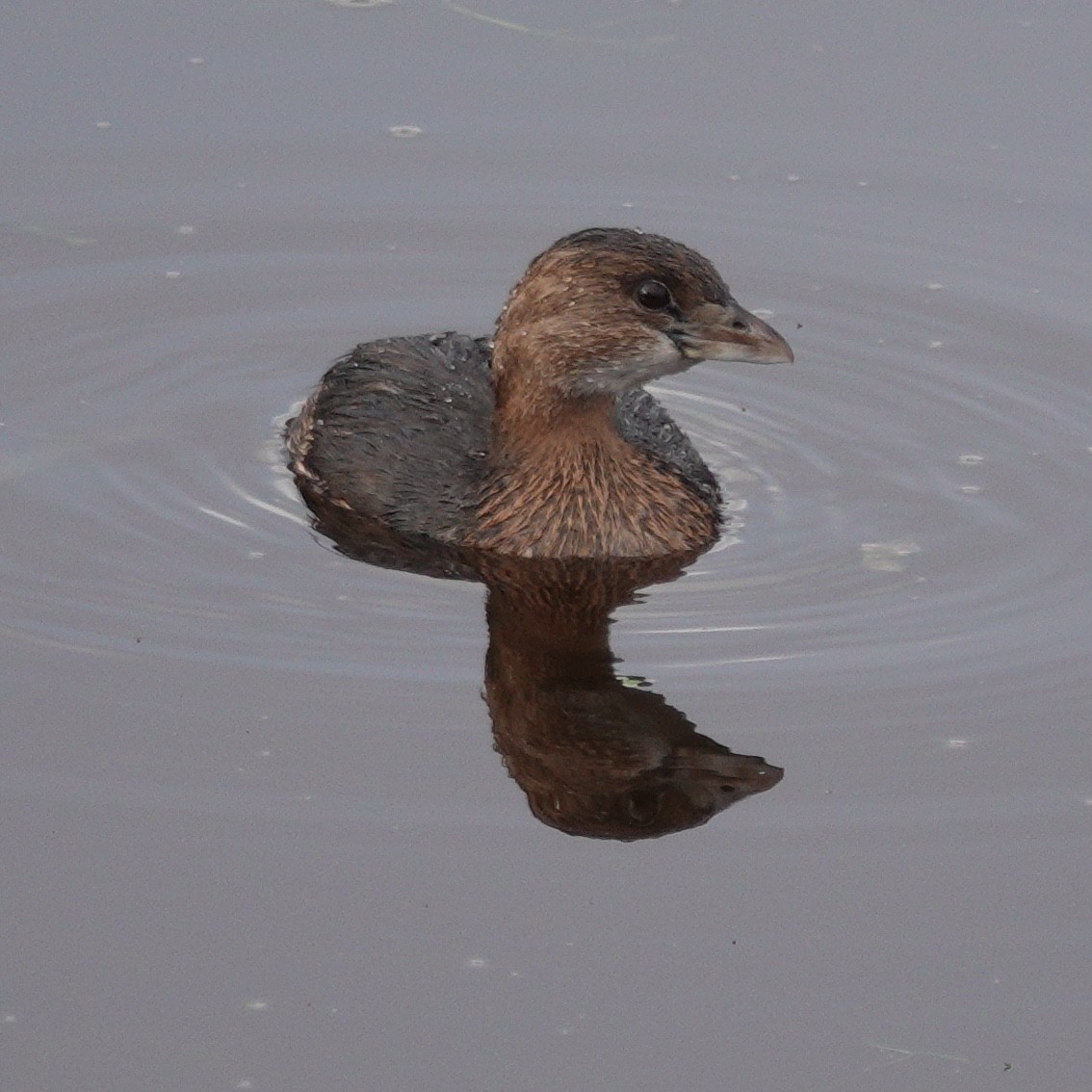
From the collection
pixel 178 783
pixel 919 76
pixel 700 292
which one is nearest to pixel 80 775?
pixel 178 783

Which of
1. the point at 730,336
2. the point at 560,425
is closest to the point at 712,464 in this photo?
the point at 560,425

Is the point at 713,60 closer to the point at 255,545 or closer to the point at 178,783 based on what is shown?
the point at 255,545

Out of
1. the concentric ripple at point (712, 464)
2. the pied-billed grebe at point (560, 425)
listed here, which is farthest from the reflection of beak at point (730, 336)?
the concentric ripple at point (712, 464)

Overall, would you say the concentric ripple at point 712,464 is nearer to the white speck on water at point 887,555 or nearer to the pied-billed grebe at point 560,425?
the white speck on water at point 887,555

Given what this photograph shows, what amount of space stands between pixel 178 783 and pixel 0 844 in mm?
658

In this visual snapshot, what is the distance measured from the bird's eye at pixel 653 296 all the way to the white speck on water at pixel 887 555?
127 cm

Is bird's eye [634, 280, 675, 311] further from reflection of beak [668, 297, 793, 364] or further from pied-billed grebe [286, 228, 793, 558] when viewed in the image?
reflection of beak [668, 297, 793, 364]

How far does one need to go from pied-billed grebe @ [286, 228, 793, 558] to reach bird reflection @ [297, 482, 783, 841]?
15 cm

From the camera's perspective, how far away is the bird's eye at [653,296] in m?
11.0

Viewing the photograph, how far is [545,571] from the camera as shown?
11211 mm

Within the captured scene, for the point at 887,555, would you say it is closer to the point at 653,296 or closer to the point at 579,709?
the point at 653,296

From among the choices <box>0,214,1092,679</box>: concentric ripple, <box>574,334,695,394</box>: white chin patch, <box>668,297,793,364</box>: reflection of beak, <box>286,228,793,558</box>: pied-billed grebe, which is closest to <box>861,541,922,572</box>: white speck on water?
<box>0,214,1092,679</box>: concentric ripple

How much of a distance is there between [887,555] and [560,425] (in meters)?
1.45

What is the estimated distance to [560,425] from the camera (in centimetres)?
1141
